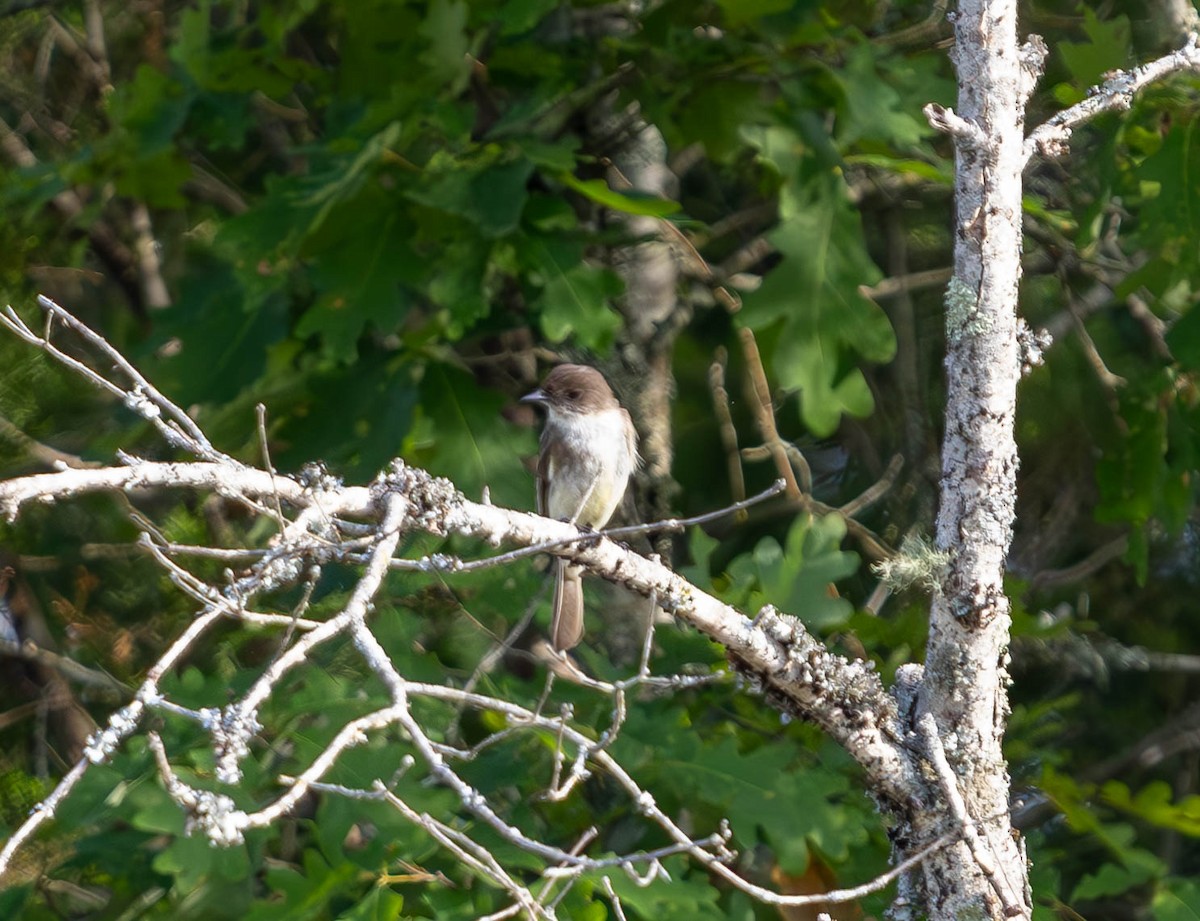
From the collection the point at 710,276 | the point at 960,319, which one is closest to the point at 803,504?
the point at 710,276

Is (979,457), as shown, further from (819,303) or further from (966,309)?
(819,303)

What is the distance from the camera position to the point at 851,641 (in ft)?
13.0

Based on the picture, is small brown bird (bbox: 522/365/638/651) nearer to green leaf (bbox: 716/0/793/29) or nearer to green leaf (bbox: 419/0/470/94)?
green leaf (bbox: 419/0/470/94)

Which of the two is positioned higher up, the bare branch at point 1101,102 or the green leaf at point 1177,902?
the bare branch at point 1101,102

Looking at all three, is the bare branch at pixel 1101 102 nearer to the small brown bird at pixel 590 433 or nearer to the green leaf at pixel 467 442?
the green leaf at pixel 467 442

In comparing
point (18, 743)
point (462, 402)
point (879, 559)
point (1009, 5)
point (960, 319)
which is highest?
point (1009, 5)

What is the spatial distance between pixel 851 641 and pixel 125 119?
2631mm

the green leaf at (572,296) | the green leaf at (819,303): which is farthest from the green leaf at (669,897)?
the green leaf at (572,296)

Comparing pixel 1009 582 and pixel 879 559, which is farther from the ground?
pixel 1009 582

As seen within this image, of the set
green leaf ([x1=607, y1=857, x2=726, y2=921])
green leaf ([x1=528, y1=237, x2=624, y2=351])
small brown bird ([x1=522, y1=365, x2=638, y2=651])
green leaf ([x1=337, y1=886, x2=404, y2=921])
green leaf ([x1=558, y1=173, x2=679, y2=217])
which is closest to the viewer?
green leaf ([x1=337, y1=886, x2=404, y2=921])

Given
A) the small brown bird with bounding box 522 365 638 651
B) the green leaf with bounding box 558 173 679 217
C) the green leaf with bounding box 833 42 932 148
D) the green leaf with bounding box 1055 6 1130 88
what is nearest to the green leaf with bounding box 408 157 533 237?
the green leaf with bounding box 558 173 679 217

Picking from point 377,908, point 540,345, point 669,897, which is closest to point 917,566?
point 669,897

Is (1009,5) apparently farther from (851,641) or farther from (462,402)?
(462,402)

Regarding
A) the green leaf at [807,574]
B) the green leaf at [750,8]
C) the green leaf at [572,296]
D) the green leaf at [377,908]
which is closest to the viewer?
the green leaf at [377,908]
